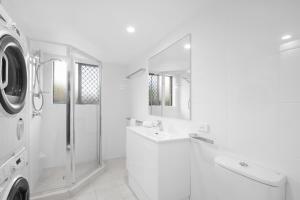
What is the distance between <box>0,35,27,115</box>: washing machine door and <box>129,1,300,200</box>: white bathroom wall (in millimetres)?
1515

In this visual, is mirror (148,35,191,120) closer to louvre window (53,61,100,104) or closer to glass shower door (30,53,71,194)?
louvre window (53,61,100,104)

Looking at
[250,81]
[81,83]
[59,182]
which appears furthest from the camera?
[81,83]

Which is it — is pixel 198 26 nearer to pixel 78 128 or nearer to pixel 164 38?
pixel 164 38

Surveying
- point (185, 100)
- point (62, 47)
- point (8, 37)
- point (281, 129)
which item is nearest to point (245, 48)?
point (281, 129)

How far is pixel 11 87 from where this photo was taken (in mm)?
965

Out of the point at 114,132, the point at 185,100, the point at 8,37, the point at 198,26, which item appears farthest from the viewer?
the point at 114,132

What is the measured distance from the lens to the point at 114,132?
11.6 feet

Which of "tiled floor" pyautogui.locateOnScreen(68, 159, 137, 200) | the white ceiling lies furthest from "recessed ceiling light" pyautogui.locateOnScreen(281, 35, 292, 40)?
"tiled floor" pyautogui.locateOnScreen(68, 159, 137, 200)

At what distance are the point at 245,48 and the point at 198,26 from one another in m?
0.64

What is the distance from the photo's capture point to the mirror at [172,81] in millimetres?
1758

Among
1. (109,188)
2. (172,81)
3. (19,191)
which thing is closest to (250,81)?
(172,81)

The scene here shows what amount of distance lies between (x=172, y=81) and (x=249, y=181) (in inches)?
53.6

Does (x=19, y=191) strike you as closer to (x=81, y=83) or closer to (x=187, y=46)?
(x=81, y=83)

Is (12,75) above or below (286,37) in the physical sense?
below
